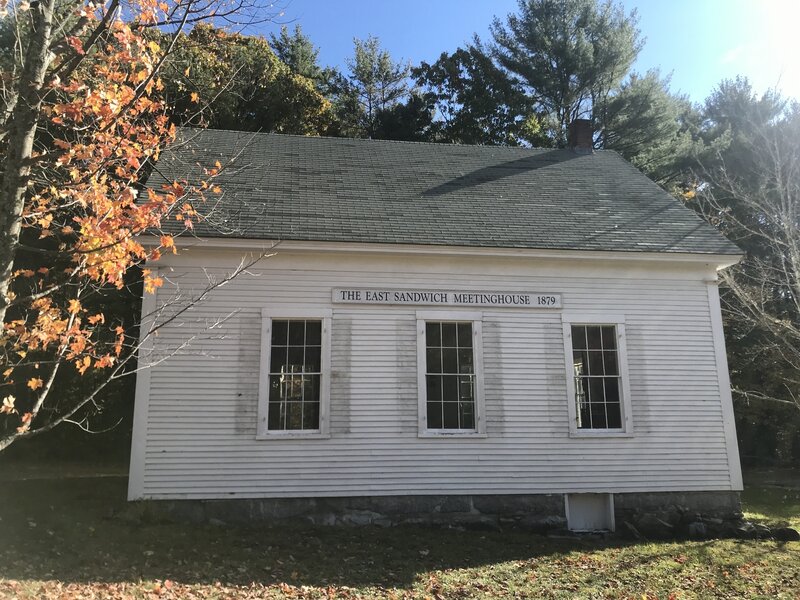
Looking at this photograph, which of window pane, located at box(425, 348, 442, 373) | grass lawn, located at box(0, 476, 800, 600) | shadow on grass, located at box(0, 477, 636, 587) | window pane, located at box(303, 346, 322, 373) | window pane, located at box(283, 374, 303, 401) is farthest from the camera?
window pane, located at box(425, 348, 442, 373)

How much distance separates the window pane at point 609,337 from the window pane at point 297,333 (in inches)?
220

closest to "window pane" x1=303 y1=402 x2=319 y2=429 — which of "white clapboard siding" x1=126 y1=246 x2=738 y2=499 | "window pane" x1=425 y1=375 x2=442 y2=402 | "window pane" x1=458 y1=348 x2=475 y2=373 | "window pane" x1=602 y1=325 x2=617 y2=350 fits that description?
"white clapboard siding" x1=126 y1=246 x2=738 y2=499

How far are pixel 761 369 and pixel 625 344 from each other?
1547 centimetres

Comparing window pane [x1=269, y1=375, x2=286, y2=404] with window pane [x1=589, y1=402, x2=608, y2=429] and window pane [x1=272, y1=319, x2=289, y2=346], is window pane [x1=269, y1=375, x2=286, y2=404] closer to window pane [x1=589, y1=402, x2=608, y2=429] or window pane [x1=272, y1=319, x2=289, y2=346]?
window pane [x1=272, y1=319, x2=289, y2=346]

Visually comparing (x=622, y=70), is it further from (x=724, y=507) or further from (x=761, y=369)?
(x=724, y=507)

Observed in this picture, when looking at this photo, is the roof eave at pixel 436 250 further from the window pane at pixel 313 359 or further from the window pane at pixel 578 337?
the window pane at pixel 313 359

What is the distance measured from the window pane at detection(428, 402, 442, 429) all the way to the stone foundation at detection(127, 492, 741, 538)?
1211 mm

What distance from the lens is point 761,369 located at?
77.6ft

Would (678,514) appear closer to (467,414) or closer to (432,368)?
(467,414)

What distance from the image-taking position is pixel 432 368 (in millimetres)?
11141

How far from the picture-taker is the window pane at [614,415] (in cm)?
1141

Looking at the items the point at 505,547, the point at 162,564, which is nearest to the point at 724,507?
the point at 505,547

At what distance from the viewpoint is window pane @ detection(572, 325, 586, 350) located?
458 inches

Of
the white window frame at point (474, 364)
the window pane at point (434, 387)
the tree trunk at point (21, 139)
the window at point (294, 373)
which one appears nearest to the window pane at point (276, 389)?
the window at point (294, 373)
